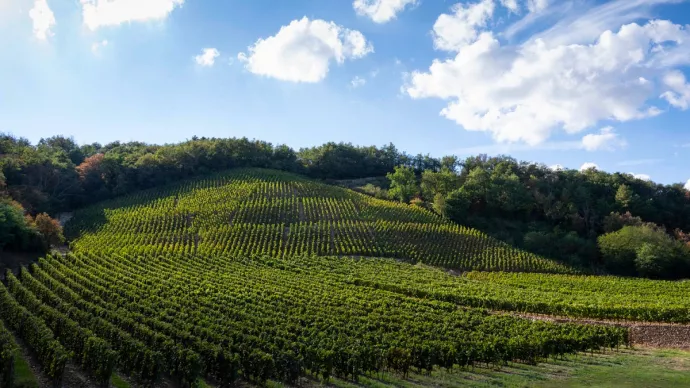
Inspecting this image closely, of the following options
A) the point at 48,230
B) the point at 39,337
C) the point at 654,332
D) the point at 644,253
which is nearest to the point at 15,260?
the point at 48,230

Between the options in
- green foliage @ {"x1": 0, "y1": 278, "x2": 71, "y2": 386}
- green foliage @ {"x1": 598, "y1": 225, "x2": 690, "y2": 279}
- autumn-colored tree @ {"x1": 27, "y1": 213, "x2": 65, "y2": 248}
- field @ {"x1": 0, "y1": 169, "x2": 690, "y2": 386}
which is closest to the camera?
green foliage @ {"x1": 0, "y1": 278, "x2": 71, "y2": 386}

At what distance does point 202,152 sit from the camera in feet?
315

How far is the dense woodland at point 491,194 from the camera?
62.4 meters

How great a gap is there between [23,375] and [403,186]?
259 feet

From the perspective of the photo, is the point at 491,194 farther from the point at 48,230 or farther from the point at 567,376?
the point at 48,230

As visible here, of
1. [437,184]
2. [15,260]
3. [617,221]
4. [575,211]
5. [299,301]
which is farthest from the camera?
[437,184]

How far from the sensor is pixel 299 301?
30.2 m

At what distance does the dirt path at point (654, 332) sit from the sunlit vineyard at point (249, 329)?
2654mm

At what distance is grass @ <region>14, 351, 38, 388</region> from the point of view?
1581 centimetres

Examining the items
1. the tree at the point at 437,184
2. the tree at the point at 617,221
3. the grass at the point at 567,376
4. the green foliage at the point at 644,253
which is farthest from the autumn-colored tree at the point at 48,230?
the tree at the point at 617,221

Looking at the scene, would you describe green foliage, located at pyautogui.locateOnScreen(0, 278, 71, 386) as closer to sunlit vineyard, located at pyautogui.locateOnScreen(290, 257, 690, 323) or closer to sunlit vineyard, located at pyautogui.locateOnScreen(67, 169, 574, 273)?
sunlit vineyard, located at pyautogui.locateOnScreen(290, 257, 690, 323)

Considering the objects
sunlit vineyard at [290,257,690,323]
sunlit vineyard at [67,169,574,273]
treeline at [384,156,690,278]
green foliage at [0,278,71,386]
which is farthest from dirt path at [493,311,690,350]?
treeline at [384,156,690,278]

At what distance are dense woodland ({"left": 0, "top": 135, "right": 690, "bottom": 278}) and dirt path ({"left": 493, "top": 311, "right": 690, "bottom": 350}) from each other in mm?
33605

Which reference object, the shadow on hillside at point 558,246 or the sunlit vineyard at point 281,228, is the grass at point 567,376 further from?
the shadow on hillside at point 558,246
